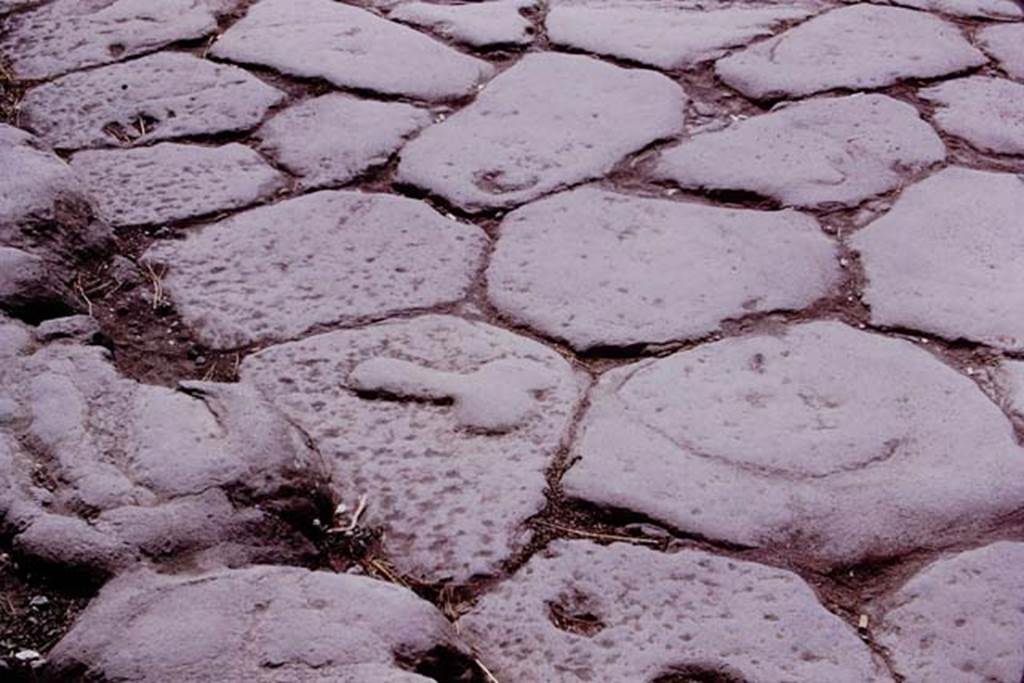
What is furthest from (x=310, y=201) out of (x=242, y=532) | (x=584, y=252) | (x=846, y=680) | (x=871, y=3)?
(x=871, y=3)

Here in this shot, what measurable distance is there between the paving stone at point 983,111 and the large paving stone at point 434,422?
107 centimetres

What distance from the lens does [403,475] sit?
73.7 inches

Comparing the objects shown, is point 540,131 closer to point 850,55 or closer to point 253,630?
point 850,55

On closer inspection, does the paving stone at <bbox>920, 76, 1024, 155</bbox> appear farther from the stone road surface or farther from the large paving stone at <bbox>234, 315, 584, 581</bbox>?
the large paving stone at <bbox>234, 315, 584, 581</bbox>

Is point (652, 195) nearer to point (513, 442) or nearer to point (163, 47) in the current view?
point (513, 442)

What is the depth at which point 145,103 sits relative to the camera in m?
2.76

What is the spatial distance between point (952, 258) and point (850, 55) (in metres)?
0.78

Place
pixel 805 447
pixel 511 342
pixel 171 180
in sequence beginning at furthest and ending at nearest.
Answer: pixel 171 180
pixel 511 342
pixel 805 447

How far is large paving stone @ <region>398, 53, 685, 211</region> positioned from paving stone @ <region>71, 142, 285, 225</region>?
27 cm

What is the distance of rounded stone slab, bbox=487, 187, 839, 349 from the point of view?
2.16 meters

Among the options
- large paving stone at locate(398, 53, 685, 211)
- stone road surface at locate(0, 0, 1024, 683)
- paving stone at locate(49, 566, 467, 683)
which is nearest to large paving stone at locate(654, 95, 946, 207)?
stone road surface at locate(0, 0, 1024, 683)

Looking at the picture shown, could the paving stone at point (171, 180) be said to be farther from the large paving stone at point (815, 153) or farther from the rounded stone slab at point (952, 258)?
the rounded stone slab at point (952, 258)

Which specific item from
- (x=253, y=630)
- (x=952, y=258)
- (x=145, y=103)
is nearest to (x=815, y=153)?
(x=952, y=258)

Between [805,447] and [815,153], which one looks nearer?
[805,447]
